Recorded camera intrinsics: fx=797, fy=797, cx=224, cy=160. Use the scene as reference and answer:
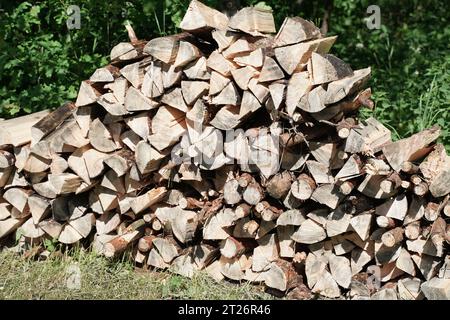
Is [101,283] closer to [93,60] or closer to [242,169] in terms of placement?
[242,169]

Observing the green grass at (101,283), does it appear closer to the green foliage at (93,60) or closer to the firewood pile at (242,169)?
the firewood pile at (242,169)

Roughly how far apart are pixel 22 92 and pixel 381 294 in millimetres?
2820

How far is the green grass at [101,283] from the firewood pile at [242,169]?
0.09m

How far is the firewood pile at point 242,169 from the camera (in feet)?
12.5

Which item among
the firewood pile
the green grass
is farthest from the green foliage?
the green grass

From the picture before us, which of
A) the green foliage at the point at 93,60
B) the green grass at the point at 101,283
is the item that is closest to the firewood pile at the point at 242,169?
the green grass at the point at 101,283

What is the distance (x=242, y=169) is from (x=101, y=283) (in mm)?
990

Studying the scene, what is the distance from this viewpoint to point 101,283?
14.0ft

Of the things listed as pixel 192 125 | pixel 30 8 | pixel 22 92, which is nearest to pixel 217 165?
pixel 192 125

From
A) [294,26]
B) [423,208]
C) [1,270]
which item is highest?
[294,26]

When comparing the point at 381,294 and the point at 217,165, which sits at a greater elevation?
the point at 217,165

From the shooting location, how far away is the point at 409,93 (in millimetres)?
5594

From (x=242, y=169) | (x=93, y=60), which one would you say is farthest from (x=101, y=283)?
(x=93, y=60)
